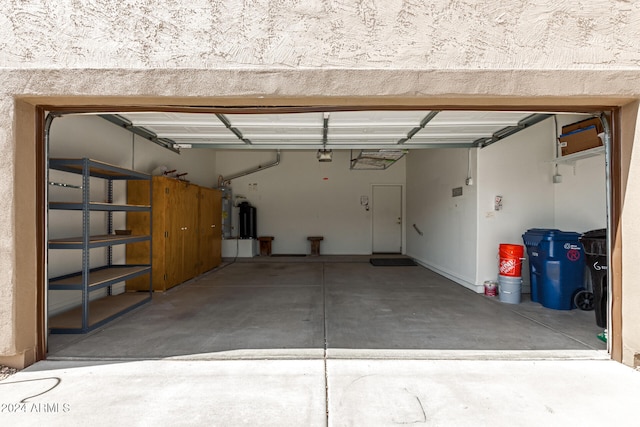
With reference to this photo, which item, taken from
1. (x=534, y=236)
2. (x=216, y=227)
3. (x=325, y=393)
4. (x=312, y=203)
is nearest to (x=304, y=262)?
(x=312, y=203)

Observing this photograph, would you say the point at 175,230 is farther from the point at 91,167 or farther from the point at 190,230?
the point at 91,167

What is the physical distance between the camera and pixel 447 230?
6.46 meters

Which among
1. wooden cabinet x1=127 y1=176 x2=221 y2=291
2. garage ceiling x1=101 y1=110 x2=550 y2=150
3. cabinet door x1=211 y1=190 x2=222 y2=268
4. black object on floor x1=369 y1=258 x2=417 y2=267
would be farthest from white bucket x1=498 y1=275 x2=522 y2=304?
cabinet door x1=211 y1=190 x2=222 y2=268

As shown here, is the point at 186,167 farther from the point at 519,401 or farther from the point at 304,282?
the point at 519,401

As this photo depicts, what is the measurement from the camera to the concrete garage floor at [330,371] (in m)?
2.01

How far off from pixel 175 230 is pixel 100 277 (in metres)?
1.77

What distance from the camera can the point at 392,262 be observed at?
841 cm

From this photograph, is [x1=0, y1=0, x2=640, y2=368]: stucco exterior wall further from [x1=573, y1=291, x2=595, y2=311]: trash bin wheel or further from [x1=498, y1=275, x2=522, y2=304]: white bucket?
[x1=498, y1=275, x2=522, y2=304]: white bucket

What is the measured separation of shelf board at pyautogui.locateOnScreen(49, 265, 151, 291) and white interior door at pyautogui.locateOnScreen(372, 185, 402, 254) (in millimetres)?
6884

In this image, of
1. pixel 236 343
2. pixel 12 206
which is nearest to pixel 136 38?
pixel 12 206

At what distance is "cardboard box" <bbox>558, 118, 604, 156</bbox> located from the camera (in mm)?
3854

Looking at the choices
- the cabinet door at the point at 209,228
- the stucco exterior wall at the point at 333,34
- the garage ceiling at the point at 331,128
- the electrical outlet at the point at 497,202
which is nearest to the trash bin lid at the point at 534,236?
the electrical outlet at the point at 497,202

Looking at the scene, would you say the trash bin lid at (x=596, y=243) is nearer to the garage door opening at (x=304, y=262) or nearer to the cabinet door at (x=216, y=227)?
the garage door opening at (x=304, y=262)

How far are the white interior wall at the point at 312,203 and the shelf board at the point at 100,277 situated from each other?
216 inches
